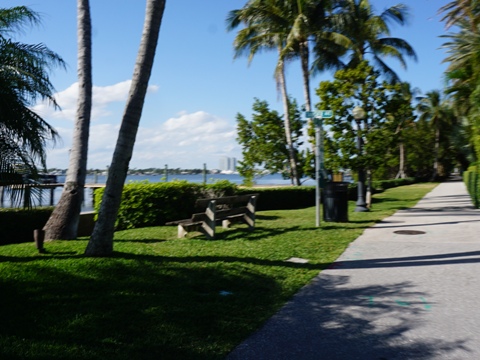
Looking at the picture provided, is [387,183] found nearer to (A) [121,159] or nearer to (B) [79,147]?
(B) [79,147]

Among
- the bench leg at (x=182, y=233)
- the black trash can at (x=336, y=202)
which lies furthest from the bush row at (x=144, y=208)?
the black trash can at (x=336, y=202)

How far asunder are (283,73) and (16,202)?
21653 millimetres

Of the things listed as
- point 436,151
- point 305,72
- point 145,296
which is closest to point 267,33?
point 305,72

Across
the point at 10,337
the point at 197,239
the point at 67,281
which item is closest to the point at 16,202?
A: the point at 67,281

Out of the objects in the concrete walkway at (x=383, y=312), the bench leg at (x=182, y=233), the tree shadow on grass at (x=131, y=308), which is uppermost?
the bench leg at (x=182, y=233)

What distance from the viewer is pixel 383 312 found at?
475cm

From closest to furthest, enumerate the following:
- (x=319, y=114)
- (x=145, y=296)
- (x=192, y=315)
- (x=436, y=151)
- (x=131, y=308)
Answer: (x=192, y=315)
(x=131, y=308)
(x=145, y=296)
(x=319, y=114)
(x=436, y=151)

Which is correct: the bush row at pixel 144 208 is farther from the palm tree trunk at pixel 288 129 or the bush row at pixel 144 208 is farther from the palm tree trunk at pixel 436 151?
the palm tree trunk at pixel 436 151

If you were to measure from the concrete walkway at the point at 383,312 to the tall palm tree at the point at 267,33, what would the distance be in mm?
17817

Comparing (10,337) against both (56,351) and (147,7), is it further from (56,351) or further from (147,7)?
(147,7)

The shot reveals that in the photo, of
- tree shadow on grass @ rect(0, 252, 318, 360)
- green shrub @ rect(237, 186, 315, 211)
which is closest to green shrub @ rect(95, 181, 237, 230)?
green shrub @ rect(237, 186, 315, 211)

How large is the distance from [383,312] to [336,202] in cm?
829

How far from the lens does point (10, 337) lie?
3.85m

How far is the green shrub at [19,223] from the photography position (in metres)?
10.6
